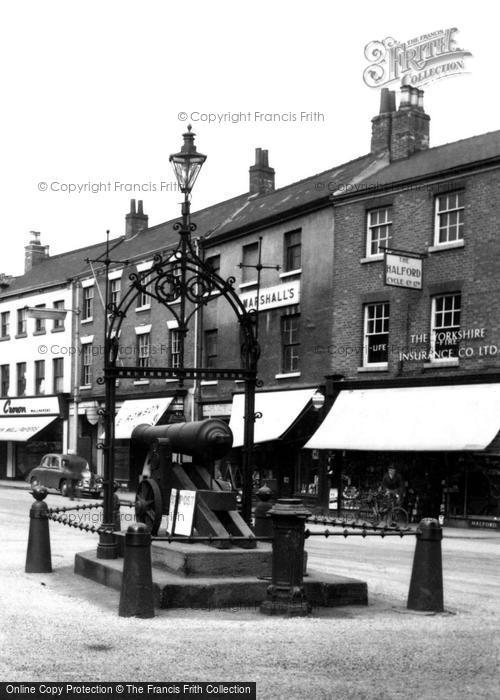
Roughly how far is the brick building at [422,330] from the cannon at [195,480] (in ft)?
40.9

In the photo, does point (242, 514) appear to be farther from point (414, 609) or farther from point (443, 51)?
point (443, 51)

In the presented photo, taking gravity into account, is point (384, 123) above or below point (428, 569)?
above

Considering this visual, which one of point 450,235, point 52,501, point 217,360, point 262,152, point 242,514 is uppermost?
point 262,152

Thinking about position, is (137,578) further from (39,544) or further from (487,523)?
(487,523)

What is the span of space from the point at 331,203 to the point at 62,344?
19841mm

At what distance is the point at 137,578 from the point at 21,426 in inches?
1537

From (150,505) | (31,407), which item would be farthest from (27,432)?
(150,505)

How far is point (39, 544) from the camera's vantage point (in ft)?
42.7

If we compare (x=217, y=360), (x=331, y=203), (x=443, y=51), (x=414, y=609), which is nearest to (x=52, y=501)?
(x=217, y=360)

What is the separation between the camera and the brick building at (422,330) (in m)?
24.4

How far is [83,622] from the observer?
9250 millimetres

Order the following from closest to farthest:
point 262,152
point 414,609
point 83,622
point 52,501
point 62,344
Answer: point 83,622, point 414,609, point 52,501, point 262,152, point 62,344

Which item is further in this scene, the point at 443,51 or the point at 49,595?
the point at 443,51

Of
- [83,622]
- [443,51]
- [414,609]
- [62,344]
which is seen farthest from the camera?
[62,344]
